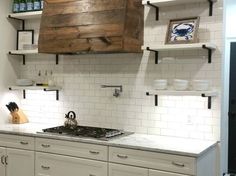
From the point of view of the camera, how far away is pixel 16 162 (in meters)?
3.72

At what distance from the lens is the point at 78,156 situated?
3.31m

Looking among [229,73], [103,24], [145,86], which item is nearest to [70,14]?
[103,24]

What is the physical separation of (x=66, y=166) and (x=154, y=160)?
3.19 feet

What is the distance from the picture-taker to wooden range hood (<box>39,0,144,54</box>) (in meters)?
3.33

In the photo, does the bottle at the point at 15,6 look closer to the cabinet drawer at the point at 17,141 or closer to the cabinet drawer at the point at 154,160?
the cabinet drawer at the point at 17,141

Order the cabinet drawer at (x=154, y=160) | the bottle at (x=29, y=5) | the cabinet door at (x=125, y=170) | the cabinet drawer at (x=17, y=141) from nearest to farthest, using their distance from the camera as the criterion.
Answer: the cabinet drawer at (x=154, y=160), the cabinet door at (x=125, y=170), the cabinet drawer at (x=17, y=141), the bottle at (x=29, y=5)

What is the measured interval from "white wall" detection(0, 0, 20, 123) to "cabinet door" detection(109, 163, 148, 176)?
183 cm

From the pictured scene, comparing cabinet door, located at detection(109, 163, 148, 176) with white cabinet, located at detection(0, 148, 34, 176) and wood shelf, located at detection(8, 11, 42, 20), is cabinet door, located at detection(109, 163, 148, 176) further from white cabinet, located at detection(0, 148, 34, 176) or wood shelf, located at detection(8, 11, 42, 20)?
wood shelf, located at detection(8, 11, 42, 20)

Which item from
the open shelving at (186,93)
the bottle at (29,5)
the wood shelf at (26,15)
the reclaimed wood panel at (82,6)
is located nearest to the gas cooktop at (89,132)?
the open shelving at (186,93)

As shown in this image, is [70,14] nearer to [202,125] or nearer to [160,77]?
[160,77]

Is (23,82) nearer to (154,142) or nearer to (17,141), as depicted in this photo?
(17,141)

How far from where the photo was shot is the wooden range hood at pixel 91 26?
10.9ft

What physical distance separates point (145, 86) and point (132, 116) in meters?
0.37

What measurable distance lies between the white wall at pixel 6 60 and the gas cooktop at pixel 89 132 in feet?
3.04
